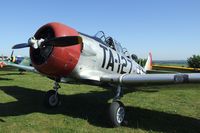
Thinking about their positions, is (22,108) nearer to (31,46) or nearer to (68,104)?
(68,104)

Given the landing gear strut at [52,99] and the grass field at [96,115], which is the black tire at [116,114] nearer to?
the grass field at [96,115]

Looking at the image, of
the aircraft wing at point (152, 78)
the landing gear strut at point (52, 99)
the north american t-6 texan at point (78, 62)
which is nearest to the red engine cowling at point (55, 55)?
the north american t-6 texan at point (78, 62)

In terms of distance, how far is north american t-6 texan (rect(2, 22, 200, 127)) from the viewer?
7.02 metres

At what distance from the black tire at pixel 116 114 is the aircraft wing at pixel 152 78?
23.9 inches

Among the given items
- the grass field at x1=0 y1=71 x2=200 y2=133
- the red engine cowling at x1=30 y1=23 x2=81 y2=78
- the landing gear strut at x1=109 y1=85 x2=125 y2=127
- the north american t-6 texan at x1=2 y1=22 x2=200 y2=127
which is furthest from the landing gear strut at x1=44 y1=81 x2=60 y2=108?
the landing gear strut at x1=109 y1=85 x2=125 y2=127

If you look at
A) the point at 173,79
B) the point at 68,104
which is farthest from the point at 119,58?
the point at 173,79

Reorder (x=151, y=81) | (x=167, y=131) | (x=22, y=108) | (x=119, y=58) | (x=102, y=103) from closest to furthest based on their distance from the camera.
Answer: (x=167, y=131) < (x=151, y=81) < (x=22, y=108) < (x=119, y=58) < (x=102, y=103)

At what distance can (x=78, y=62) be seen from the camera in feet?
24.6

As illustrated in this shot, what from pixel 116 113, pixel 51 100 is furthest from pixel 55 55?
pixel 51 100

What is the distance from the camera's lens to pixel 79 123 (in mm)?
7102

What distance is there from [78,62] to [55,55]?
72 cm

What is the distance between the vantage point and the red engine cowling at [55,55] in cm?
706

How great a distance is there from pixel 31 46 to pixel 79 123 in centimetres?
218

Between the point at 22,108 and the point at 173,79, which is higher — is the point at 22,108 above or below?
below
